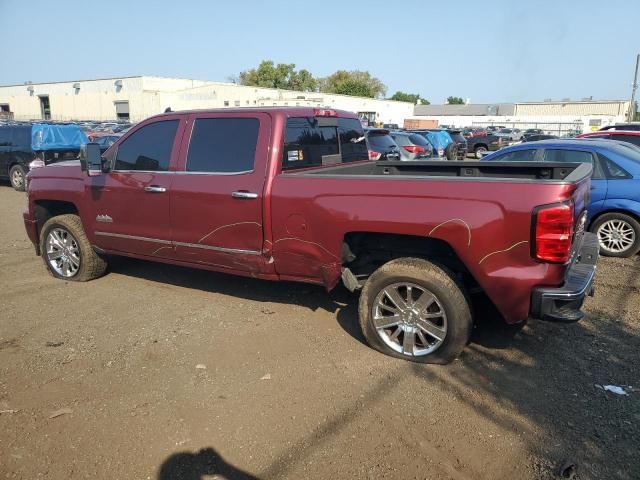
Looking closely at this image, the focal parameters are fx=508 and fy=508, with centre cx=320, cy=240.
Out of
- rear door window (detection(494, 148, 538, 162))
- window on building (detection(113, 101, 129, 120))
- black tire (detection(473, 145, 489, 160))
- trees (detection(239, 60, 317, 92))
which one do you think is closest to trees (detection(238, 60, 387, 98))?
trees (detection(239, 60, 317, 92))

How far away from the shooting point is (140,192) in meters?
5.06

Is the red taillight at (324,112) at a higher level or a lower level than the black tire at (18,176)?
higher

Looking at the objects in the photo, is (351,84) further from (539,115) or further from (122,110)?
(122,110)

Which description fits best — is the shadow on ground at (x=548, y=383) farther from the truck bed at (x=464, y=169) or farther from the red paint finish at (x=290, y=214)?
the truck bed at (x=464, y=169)

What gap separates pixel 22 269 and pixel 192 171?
340 centimetres

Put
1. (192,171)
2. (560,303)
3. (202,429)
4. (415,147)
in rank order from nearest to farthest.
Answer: (202,429) < (560,303) < (192,171) < (415,147)

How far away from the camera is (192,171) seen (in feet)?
15.6

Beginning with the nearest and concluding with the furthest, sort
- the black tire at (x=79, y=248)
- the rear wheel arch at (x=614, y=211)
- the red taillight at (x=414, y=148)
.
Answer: the black tire at (x=79, y=248) < the rear wheel arch at (x=614, y=211) < the red taillight at (x=414, y=148)

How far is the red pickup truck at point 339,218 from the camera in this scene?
11.2ft

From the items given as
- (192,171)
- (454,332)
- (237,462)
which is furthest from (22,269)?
(454,332)

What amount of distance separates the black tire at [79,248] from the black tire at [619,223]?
6372mm

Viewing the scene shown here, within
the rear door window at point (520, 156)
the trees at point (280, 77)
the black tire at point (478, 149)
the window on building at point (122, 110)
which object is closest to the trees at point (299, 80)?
the trees at point (280, 77)

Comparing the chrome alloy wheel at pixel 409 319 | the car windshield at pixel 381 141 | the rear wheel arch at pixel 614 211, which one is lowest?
the chrome alloy wheel at pixel 409 319

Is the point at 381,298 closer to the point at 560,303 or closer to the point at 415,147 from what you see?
the point at 560,303
